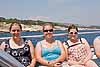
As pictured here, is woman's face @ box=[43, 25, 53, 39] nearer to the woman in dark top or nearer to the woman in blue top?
the woman in blue top

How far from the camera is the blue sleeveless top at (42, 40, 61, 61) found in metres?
4.70

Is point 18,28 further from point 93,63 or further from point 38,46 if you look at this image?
point 93,63

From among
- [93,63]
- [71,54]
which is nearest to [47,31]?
[71,54]

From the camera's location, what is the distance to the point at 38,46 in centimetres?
470

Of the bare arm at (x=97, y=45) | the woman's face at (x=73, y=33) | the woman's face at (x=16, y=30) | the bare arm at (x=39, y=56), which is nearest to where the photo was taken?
the woman's face at (x=16, y=30)

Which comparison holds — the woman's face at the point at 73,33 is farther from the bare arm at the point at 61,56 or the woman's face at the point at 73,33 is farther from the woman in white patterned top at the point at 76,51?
the bare arm at the point at 61,56

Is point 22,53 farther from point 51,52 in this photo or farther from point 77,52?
point 77,52

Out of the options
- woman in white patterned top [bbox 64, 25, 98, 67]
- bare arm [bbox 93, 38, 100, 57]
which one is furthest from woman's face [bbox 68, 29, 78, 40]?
bare arm [bbox 93, 38, 100, 57]

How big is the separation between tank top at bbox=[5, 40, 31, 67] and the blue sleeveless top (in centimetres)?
26

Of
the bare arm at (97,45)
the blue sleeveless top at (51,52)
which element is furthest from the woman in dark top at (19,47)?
the bare arm at (97,45)

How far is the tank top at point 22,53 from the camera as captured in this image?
4.46 meters

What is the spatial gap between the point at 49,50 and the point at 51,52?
4 cm

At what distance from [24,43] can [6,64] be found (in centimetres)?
290

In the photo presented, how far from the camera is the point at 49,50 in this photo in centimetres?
470
